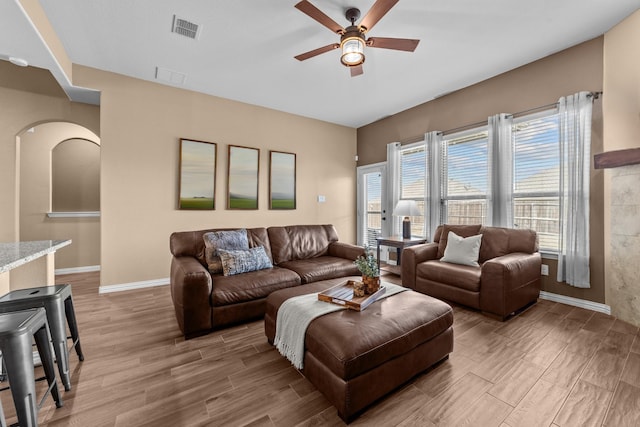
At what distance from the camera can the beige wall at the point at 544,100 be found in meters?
2.85

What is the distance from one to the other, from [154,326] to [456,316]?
3031mm

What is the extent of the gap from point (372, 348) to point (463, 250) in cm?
232

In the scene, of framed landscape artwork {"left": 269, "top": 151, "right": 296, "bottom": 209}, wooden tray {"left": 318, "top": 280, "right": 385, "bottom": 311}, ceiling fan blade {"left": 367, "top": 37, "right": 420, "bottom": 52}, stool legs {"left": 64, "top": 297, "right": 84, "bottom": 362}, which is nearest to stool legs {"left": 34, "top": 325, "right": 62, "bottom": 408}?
stool legs {"left": 64, "top": 297, "right": 84, "bottom": 362}

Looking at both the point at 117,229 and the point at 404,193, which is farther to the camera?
the point at 404,193

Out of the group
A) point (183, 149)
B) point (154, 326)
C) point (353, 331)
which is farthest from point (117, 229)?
point (353, 331)

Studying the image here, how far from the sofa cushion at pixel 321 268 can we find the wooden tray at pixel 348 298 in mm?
825

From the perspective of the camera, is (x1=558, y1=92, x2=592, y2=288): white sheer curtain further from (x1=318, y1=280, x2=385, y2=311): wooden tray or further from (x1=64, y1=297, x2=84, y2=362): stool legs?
(x1=64, y1=297, x2=84, y2=362): stool legs

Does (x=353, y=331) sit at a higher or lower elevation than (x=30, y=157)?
lower

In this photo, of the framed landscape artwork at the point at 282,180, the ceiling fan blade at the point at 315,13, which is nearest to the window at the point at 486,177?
the framed landscape artwork at the point at 282,180

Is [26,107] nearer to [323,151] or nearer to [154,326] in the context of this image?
[154,326]

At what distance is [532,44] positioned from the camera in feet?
9.66

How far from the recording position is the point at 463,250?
3258mm

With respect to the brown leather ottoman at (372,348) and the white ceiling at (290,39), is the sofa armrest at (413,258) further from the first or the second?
the white ceiling at (290,39)

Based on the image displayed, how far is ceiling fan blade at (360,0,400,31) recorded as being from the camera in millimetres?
1931
